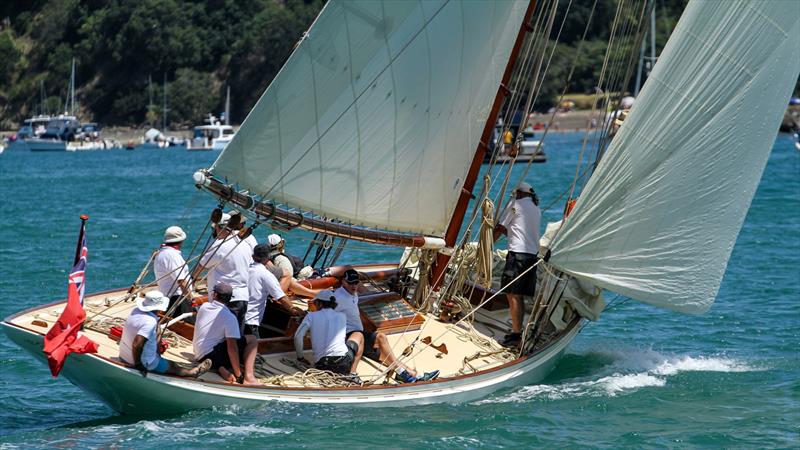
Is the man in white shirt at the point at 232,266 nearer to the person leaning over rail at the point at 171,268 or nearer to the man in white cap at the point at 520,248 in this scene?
the person leaning over rail at the point at 171,268

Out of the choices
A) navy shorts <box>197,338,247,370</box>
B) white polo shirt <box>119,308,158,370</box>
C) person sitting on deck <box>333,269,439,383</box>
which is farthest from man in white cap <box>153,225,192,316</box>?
person sitting on deck <box>333,269,439,383</box>

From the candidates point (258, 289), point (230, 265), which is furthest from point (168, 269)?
point (258, 289)

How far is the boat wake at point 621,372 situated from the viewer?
15692 mm

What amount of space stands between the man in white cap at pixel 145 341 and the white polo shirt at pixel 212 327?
0.36 metres

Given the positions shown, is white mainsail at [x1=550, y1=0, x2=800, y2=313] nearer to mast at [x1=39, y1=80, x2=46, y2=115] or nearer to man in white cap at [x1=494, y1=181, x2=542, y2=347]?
man in white cap at [x1=494, y1=181, x2=542, y2=347]

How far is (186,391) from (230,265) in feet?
5.19

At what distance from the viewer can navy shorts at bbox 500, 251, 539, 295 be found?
637 inches

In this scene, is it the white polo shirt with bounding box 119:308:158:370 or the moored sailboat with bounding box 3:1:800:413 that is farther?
the moored sailboat with bounding box 3:1:800:413

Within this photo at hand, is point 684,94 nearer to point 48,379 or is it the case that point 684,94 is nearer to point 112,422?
point 112,422

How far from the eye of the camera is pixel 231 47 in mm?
148500

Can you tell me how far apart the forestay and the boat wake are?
243 centimetres

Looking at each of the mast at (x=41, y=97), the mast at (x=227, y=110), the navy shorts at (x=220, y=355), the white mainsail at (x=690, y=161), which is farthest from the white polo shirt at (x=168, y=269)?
the mast at (x=41, y=97)

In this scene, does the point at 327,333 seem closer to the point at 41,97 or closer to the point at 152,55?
the point at 41,97

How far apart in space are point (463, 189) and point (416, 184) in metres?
0.86
